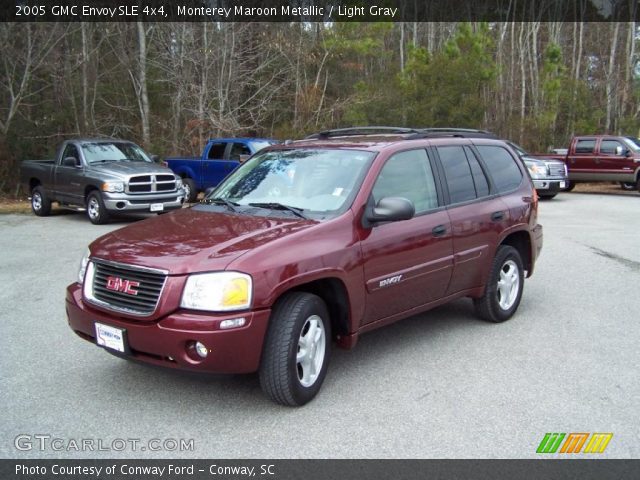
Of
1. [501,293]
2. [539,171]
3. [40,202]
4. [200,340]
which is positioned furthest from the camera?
[539,171]

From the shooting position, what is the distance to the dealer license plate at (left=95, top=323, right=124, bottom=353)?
3.86m

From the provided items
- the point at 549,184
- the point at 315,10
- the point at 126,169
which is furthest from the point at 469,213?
the point at 315,10

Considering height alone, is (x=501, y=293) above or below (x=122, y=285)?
below

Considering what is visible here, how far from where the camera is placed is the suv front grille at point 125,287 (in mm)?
3758

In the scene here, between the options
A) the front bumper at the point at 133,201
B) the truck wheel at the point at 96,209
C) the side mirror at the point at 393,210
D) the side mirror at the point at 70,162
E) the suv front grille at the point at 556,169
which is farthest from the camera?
the suv front grille at the point at 556,169

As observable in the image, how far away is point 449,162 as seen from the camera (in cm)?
549

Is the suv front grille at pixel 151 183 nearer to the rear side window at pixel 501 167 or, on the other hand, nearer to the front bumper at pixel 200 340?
the rear side window at pixel 501 167

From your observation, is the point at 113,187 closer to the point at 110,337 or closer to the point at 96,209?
the point at 96,209

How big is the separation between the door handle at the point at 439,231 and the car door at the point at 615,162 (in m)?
18.0

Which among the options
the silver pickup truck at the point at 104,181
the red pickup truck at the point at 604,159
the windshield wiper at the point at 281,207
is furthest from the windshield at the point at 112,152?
the red pickup truck at the point at 604,159

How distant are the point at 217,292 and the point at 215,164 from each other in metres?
13.2

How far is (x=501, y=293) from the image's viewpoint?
6.00 m

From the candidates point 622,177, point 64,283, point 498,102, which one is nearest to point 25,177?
point 64,283
